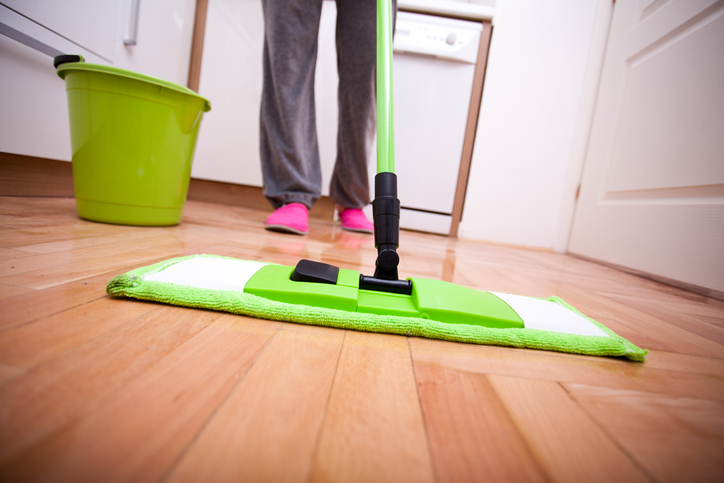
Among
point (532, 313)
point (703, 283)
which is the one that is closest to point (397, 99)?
point (703, 283)

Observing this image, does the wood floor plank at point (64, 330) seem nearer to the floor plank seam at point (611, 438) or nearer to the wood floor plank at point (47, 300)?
the wood floor plank at point (47, 300)

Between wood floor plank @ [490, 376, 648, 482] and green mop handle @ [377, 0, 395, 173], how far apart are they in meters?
0.31

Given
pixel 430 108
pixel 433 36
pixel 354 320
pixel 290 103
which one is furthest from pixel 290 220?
pixel 433 36

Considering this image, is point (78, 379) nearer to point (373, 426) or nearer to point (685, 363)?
point (373, 426)

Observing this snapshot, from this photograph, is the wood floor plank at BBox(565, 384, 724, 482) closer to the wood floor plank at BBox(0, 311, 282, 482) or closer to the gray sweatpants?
the wood floor plank at BBox(0, 311, 282, 482)

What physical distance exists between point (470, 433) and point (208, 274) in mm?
301

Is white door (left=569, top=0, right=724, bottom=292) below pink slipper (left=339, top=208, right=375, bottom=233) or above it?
above

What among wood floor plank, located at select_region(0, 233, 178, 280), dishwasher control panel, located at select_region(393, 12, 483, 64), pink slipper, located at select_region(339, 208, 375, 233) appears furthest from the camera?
dishwasher control panel, located at select_region(393, 12, 483, 64)

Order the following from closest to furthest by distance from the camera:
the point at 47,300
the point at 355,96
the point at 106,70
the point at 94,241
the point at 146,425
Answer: the point at 146,425 → the point at 47,300 → the point at 94,241 → the point at 106,70 → the point at 355,96

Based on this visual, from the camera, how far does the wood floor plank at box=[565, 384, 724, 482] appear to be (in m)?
0.21

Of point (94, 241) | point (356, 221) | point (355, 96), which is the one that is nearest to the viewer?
point (94, 241)

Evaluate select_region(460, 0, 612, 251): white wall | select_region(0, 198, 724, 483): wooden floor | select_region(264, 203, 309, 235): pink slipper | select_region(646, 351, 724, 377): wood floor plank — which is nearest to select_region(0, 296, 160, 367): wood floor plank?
select_region(0, 198, 724, 483): wooden floor

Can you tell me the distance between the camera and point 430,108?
159cm

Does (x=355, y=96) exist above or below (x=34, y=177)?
above
